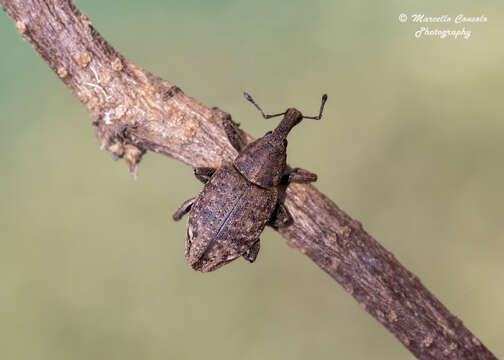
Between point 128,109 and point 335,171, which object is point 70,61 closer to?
point 128,109

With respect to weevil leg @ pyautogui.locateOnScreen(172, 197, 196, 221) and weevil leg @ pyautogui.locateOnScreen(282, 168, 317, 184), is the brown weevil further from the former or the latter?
weevil leg @ pyautogui.locateOnScreen(172, 197, 196, 221)

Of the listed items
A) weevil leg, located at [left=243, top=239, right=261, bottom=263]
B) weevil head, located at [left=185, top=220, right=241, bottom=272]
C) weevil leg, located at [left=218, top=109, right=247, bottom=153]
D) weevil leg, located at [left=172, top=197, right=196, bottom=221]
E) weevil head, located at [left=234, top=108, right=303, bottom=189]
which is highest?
weevil leg, located at [left=218, top=109, right=247, bottom=153]

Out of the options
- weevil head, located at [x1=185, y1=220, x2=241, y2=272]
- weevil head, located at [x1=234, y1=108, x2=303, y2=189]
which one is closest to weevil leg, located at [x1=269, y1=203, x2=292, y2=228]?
weevil head, located at [x1=234, y1=108, x2=303, y2=189]

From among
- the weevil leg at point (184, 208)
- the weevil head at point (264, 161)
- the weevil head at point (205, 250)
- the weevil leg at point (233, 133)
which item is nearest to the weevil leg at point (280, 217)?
the weevil head at point (264, 161)

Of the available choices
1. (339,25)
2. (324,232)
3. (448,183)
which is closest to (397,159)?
(448,183)

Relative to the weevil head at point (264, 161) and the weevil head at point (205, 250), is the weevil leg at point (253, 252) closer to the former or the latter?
the weevil head at point (205, 250)

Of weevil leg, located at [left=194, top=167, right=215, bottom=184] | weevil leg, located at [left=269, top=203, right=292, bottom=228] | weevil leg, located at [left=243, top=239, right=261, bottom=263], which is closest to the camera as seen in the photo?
weevil leg, located at [left=269, top=203, right=292, bottom=228]

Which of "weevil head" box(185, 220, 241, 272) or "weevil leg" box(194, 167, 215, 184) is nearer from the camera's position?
"weevil head" box(185, 220, 241, 272)
